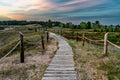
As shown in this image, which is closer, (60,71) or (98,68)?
(60,71)

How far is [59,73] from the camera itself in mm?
11234

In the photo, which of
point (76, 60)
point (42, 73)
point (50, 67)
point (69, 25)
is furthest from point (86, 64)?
point (69, 25)

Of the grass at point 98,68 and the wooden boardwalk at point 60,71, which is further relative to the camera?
the grass at point 98,68

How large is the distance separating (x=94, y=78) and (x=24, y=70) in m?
4.07

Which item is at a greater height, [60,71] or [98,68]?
[60,71]

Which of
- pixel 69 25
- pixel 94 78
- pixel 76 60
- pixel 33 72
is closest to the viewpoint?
pixel 94 78

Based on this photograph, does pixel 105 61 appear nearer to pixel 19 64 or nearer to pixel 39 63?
pixel 39 63

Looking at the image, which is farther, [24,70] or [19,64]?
[19,64]

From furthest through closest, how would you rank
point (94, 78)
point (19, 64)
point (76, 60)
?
point (76, 60) → point (19, 64) → point (94, 78)

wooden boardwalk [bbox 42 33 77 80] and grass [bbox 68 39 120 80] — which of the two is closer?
wooden boardwalk [bbox 42 33 77 80]

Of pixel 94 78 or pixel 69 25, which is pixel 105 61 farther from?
pixel 69 25

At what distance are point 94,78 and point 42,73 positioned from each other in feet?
9.24

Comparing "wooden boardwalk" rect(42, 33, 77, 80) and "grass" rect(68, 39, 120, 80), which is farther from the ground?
"wooden boardwalk" rect(42, 33, 77, 80)

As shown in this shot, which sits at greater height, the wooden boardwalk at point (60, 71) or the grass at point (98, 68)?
the wooden boardwalk at point (60, 71)
